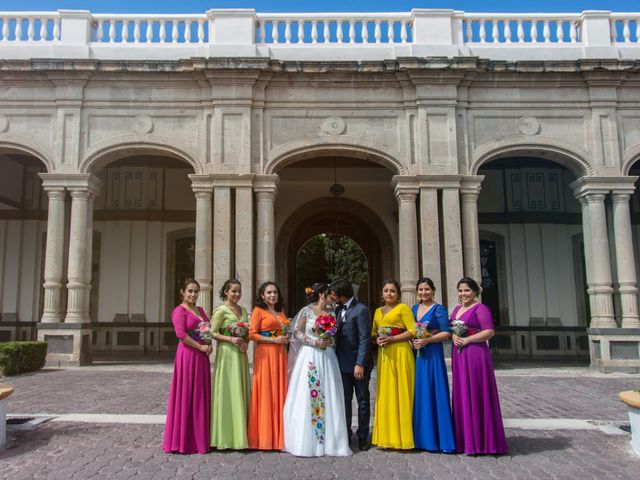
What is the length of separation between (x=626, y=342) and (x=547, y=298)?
13.8 feet

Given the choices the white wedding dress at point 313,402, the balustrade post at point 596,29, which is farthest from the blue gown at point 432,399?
the balustrade post at point 596,29

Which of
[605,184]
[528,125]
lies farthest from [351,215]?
[605,184]

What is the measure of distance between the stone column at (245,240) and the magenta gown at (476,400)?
661 centimetres

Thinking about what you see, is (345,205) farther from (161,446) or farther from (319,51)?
(161,446)

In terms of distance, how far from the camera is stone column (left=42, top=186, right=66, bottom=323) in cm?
1120

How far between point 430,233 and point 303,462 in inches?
286

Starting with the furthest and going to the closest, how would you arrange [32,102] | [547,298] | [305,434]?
[547,298] < [32,102] < [305,434]

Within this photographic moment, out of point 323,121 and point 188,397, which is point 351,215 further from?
point 188,397

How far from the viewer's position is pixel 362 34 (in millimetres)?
12023

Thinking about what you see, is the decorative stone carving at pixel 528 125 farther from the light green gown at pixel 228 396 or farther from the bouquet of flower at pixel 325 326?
the light green gown at pixel 228 396

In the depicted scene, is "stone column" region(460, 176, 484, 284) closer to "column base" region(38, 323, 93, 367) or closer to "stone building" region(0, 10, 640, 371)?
"stone building" region(0, 10, 640, 371)

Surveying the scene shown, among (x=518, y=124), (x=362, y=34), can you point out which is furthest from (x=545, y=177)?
(x=362, y=34)

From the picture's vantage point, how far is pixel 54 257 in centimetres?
1139

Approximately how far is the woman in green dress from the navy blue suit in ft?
3.03
